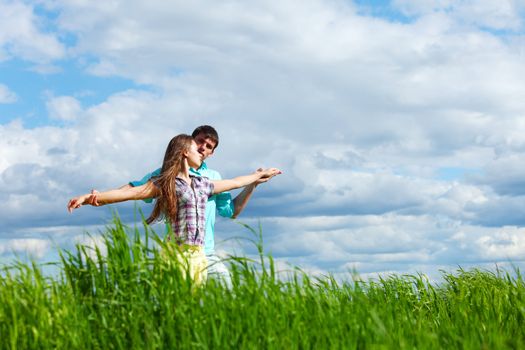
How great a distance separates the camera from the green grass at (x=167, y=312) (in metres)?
5.55

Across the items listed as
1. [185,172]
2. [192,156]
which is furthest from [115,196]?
[192,156]

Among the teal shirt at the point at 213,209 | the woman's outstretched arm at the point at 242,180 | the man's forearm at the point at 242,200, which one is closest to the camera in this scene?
the woman's outstretched arm at the point at 242,180

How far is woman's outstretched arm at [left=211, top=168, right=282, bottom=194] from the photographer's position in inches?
316

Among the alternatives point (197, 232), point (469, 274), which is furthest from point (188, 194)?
point (469, 274)

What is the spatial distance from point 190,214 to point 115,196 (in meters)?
0.81

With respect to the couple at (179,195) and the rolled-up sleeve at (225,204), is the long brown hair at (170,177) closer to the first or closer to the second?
the couple at (179,195)

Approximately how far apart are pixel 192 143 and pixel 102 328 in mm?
2384

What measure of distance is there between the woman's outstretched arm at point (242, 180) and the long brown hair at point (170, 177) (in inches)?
25.4

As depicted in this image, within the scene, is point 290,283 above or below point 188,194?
below

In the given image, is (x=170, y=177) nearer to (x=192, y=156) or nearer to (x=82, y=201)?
(x=192, y=156)

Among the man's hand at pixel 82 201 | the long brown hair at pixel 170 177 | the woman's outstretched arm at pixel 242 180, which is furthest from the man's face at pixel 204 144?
the man's hand at pixel 82 201

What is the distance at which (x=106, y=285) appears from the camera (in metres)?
5.97

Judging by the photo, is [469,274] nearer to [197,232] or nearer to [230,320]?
[197,232]

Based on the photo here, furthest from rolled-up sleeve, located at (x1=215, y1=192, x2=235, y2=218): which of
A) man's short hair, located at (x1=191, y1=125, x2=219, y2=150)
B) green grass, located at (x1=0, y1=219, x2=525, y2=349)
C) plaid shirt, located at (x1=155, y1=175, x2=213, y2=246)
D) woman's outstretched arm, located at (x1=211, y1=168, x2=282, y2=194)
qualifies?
green grass, located at (x1=0, y1=219, x2=525, y2=349)
